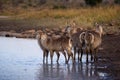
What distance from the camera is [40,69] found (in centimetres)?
1848

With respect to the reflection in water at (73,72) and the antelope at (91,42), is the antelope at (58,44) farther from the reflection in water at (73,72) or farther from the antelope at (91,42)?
the reflection in water at (73,72)

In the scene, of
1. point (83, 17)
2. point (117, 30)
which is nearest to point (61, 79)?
point (117, 30)

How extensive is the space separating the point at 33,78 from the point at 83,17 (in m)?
23.8

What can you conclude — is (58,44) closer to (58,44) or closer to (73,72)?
(58,44)

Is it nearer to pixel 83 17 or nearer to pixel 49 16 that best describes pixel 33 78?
pixel 83 17

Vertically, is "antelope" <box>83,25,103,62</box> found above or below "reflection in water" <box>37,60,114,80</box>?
above

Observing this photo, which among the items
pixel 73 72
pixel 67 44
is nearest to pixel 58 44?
pixel 67 44

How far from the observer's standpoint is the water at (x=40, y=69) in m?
16.6

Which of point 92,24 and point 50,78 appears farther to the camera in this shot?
point 92,24

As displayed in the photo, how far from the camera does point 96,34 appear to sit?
70.5 ft

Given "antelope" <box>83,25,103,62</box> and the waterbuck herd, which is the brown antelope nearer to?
the waterbuck herd

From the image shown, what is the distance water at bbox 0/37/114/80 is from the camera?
54.5 ft

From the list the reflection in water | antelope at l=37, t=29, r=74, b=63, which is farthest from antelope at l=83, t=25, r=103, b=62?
the reflection in water

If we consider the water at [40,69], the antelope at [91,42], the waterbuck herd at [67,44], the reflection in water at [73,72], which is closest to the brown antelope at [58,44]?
the waterbuck herd at [67,44]
